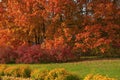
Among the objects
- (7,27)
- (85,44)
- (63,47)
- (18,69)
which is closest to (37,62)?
(63,47)

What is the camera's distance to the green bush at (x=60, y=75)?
13.4m

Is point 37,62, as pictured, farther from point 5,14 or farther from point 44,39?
point 5,14

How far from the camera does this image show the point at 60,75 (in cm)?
1355

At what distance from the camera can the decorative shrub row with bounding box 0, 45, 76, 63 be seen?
85.9 feet

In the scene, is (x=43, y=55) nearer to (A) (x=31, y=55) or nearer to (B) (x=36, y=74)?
(A) (x=31, y=55)

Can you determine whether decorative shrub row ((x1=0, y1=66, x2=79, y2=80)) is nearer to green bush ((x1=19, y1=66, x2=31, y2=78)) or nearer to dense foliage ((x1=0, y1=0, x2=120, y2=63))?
green bush ((x1=19, y1=66, x2=31, y2=78))

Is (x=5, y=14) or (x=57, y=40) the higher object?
(x=5, y=14)

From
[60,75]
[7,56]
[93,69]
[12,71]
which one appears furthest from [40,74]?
[7,56]

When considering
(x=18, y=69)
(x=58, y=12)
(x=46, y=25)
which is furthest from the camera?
(x=46, y=25)

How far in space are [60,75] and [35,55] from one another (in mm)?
12858

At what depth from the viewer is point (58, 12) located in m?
29.1

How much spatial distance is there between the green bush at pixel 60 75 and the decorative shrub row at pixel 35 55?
12154mm

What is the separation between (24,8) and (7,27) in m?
2.73

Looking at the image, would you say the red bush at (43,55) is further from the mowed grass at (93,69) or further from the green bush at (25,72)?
the green bush at (25,72)
